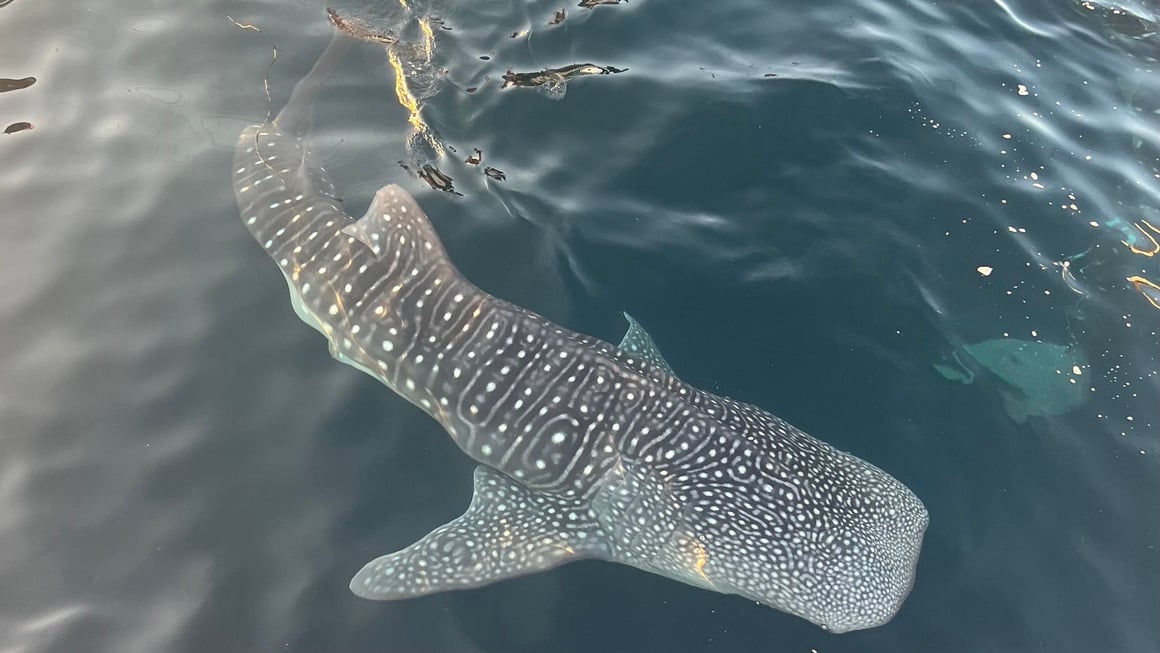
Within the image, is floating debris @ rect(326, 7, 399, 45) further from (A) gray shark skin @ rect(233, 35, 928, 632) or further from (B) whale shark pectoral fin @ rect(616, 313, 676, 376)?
(B) whale shark pectoral fin @ rect(616, 313, 676, 376)

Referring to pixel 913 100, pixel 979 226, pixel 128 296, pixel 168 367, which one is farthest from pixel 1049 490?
pixel 128 296

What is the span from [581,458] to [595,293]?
1867mm

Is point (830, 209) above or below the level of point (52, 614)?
above

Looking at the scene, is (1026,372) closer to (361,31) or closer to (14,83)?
(361,31)

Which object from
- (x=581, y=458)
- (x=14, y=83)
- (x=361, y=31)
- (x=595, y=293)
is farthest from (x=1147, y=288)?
(x=14, y=83)

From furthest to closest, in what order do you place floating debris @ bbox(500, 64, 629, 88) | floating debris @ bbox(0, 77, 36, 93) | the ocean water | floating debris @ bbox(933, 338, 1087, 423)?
floating debris @ bbox(500, 64, 629, 88) → floating debris @ bbox(0, 77, 36, 93) → floating debris @ bbox(933, 338, 1087, 423) → the ocean water

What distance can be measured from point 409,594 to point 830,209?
5120 millimetres

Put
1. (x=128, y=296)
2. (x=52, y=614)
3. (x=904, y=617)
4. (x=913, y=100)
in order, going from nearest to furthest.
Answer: (x=52, y=614)
(x=904, y=617)
(x=128, y=296)
(x=913, y=100)

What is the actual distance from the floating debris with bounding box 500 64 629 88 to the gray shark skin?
2807 mm

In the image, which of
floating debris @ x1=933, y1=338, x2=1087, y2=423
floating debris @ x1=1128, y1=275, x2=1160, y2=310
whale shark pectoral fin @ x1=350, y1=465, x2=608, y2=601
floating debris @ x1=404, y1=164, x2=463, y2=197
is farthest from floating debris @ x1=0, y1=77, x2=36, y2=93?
floating debris @ x1=1128, y1=275, x2=1160, y2=310

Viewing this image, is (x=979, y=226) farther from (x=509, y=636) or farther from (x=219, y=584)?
(x=219, y=584)

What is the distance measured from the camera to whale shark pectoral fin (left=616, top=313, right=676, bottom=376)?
5828 millimetres

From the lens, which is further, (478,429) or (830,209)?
(830,209)

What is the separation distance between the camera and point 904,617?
466cm
